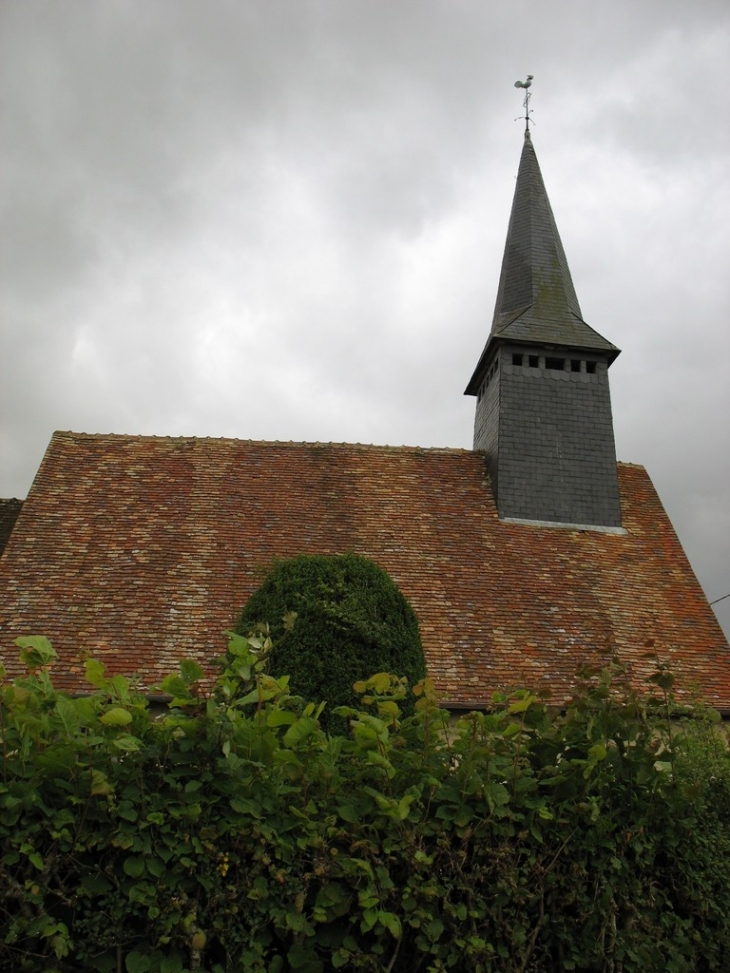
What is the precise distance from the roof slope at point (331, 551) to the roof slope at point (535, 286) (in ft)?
9.43

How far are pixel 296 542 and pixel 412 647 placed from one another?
4.95m

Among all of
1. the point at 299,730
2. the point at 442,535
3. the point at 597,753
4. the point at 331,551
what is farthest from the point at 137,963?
the point at 442,535

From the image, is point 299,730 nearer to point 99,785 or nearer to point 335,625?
point 99,785

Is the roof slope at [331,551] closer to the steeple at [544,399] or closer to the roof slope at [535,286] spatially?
the steeple at [544,399]

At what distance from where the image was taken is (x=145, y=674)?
10.1m

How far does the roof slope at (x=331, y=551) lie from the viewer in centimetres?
1101

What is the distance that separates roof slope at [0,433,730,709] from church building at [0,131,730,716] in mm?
35

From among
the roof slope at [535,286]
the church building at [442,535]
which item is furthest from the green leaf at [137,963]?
the roof slope at [535,286]

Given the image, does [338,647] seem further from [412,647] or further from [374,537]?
[374,537]

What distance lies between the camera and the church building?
36.4 feet

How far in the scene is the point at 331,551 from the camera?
12.8 m

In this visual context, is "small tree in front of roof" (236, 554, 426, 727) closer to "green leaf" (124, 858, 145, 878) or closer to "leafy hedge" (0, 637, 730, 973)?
"leafy hedge" (0, 637, 730, 973)

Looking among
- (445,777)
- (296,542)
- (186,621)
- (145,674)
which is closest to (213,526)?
(296,542)

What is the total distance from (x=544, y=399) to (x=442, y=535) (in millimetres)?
3954
